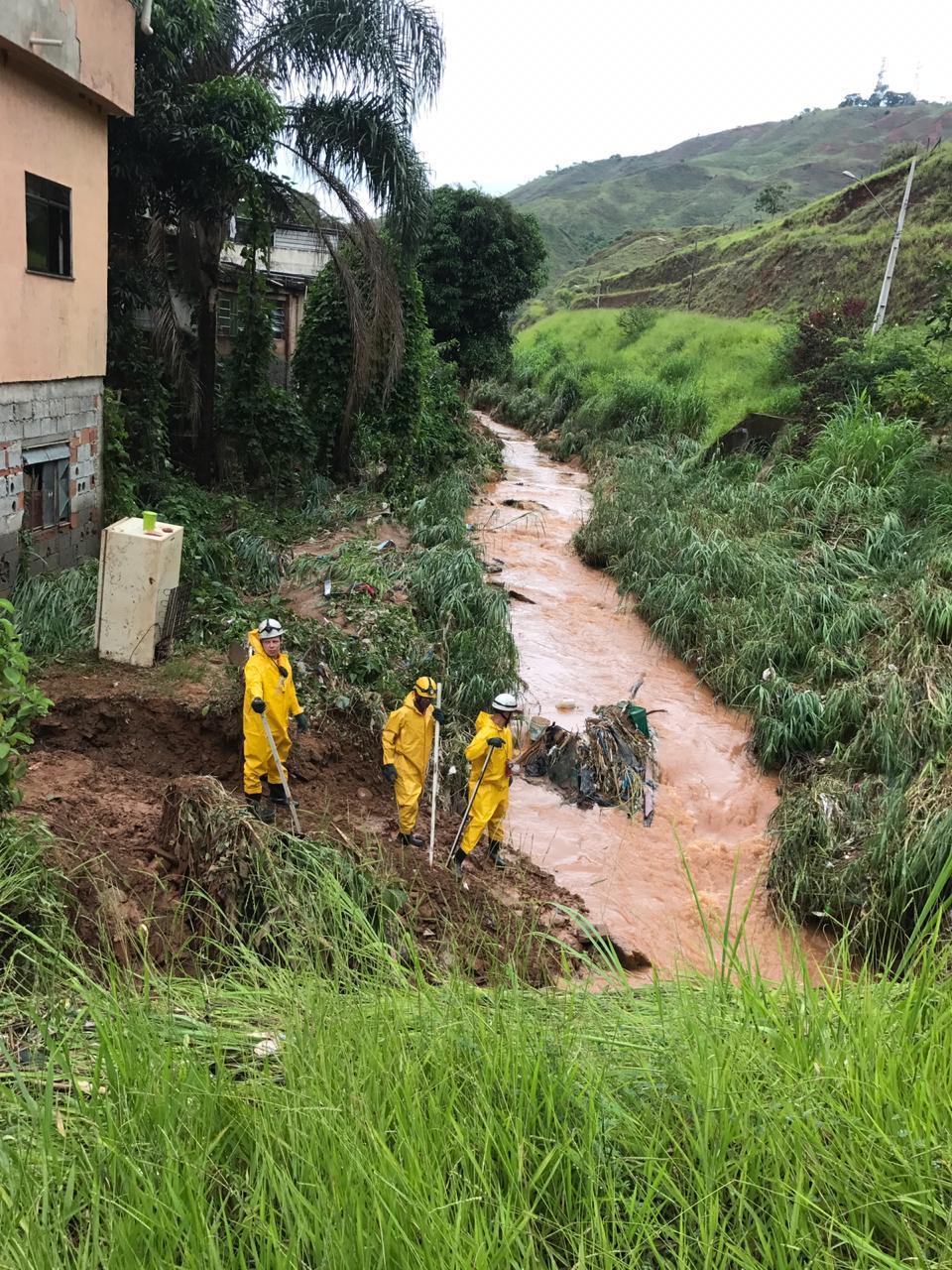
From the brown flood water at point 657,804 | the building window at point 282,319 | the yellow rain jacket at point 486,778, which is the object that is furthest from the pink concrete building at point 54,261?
the building window at point 282,319

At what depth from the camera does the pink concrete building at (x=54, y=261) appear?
776cm

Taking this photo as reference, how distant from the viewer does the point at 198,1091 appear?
7.25ft

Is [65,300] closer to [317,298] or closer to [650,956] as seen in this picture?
[317,298]

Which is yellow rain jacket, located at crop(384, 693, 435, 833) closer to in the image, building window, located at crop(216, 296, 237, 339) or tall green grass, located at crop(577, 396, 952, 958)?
tall green grass, located at crop(577, 396, 952, 958)

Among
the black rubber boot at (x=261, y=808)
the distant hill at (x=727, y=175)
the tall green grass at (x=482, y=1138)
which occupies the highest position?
the distant hill at (x=727, y=175)

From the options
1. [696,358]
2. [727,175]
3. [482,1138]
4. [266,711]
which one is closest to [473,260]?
[696,358]

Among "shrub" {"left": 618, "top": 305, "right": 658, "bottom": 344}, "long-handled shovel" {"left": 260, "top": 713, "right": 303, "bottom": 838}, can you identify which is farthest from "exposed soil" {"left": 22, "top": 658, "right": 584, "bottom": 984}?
"shrub" {"left": 618, "top": 305, "right": 658, "bottom": 344}

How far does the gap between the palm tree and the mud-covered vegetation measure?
6.18 metres

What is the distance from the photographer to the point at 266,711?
621 centimetres

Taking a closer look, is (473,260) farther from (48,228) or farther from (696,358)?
(48,228)

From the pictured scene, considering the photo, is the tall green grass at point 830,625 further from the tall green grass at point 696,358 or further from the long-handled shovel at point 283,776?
the tall green grass at point 696,358

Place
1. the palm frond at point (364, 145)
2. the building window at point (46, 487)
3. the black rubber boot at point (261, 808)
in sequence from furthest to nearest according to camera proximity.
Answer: the palm frond at point (364, 145), the building window at point (46, 487), the black rubber boot at point (261, 808)

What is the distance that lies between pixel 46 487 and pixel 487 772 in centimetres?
606

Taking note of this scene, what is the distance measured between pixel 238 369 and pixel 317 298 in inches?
86.0
